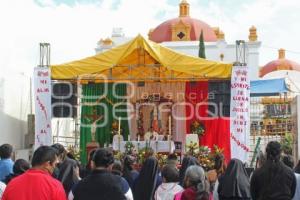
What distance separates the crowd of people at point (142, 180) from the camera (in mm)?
4020

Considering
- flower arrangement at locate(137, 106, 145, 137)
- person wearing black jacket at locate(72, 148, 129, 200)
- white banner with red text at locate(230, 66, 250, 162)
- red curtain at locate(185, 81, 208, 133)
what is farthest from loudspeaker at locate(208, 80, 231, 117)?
person wearing black jacket at locate(72, 148, 129, 200)

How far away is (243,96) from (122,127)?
4.48m

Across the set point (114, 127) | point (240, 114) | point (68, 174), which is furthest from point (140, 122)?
point (68, 174)

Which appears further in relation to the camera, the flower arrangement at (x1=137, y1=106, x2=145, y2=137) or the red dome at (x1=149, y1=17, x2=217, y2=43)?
the red dome at (x1=149, y1=17, x2=217, y2=43)

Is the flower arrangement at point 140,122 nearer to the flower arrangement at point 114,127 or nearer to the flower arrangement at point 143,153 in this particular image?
the flower arrangement at point 114,127

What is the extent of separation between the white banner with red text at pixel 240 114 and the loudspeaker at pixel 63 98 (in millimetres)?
4339

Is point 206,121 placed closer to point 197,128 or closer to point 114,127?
point 197,128

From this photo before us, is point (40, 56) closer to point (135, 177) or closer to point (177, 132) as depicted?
point (177, 132)

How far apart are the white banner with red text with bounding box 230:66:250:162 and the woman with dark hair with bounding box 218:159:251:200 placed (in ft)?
28.0

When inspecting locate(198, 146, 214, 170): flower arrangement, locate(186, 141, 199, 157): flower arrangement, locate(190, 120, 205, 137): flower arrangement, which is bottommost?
locate(198, 146, 214, 170): flower arrangement

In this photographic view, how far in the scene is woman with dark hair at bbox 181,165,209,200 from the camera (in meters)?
4.39

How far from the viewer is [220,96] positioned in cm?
1598

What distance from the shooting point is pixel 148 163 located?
5969 mm

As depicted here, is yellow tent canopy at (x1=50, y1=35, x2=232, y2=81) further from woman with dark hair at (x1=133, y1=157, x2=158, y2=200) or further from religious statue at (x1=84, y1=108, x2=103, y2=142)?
woman with dark hair at (x1=133, y1=157, x2=158, y2=200)
